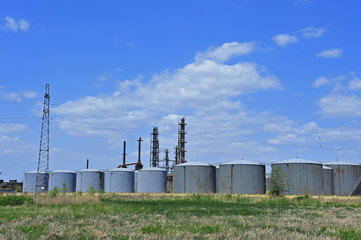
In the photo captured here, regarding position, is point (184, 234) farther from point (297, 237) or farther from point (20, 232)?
point (20, 232)

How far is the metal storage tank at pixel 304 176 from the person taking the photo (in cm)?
5834

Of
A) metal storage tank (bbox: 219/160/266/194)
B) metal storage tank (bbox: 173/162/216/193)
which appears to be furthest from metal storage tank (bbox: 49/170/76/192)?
metal storage tank (bbox: 219/160/266/194)

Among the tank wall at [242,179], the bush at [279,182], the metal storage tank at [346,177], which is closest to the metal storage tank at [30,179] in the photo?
the tank wall at [242,179]

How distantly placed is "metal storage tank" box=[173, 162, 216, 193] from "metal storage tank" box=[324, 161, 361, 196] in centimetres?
2143

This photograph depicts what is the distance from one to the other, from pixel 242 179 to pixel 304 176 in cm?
972

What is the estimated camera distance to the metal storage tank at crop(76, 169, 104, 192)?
81.6 meters

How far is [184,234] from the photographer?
14.0m

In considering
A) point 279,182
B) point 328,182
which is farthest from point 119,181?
point 328,182

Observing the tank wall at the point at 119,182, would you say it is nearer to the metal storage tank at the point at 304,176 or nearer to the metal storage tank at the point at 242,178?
the metal storage tank at the point at 242,178

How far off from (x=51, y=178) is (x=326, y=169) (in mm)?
58264

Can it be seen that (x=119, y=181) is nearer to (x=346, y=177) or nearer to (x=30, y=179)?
(x=30, y=179)

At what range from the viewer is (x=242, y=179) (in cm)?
6191

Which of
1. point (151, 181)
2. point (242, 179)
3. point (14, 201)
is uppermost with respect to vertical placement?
point (242, 179)

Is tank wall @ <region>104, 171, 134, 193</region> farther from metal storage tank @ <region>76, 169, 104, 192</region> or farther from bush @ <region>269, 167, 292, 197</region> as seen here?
bush @ <region>269, 167, 292, 197</region>
